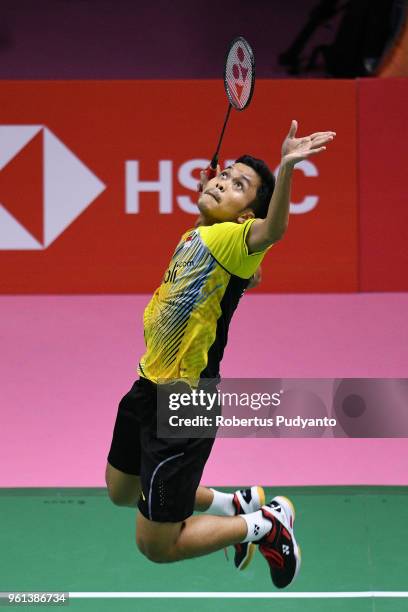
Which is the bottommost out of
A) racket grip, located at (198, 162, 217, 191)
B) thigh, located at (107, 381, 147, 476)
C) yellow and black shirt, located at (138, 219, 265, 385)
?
thigh, located at (107, 381, 147, 476)

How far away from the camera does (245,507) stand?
5336 mm

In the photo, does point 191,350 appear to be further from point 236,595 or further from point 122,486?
point 236,595

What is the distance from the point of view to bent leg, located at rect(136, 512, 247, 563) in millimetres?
4590

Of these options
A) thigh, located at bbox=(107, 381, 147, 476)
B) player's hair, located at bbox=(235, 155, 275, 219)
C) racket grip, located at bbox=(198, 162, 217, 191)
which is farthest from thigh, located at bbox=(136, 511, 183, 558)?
racket grip, located at bbox=(198, 162, 217, 191)

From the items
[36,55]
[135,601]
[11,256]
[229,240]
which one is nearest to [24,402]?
[11,256]

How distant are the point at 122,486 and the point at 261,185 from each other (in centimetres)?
131

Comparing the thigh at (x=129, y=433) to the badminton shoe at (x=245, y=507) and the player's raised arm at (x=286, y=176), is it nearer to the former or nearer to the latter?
the badminton shoe at (x=245, y=507)

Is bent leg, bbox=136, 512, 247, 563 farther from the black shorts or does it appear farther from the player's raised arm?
the player's raised arm

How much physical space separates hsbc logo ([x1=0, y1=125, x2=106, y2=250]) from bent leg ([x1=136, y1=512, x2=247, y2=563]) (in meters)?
4.89

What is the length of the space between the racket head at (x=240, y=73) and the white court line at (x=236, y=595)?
198cm

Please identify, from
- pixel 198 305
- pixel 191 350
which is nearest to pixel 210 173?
pixel 198 305

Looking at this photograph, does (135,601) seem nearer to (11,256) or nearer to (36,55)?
(11,256)

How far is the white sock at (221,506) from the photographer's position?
526cm

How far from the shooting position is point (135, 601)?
4.96 m
